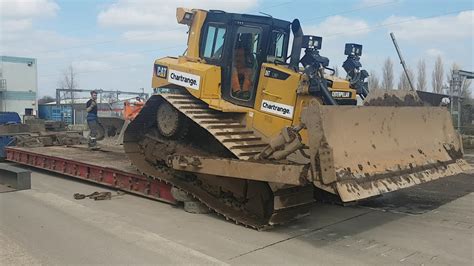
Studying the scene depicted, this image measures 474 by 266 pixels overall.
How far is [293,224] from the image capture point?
256 inches

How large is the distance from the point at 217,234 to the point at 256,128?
6.40 feet

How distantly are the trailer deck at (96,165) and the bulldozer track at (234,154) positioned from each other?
0.30 m

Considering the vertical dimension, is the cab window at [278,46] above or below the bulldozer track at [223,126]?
above

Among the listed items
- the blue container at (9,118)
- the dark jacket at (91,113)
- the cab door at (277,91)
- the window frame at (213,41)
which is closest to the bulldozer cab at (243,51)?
the window frame at (213,41)

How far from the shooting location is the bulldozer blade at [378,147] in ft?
17.3

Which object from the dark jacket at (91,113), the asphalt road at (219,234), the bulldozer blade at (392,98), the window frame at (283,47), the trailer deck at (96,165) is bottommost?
the asphalt road at (219,234)

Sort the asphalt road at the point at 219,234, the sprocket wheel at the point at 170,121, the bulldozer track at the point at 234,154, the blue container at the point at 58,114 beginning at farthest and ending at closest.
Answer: the blue container at the point at 58,114 < the sprocket wheel at the point at 170,121 < the bulldozer track at the point at 234,154 < the asphalt road at the point at 219,234

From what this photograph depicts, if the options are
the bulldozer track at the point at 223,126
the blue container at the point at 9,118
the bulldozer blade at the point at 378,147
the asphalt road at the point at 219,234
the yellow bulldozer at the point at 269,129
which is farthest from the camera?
the blue container at the point at 9,118

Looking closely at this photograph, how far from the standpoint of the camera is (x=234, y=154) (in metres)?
6.41

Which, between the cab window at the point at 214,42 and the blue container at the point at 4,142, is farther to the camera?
the blue container at the point at 4,142

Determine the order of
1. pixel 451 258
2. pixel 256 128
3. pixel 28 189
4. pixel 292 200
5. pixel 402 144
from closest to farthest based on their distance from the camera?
pixel 451 258 → pixel 292 200 → pixel 402 144 → pixel 256 128 → pixel 28 189

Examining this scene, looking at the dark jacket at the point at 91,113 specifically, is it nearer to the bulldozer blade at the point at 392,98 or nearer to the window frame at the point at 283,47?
the window frame at the point at 283,47

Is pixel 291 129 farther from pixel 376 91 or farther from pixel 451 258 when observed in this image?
pixel 451 258

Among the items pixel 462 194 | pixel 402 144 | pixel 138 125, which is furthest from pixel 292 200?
pixel 462 194
